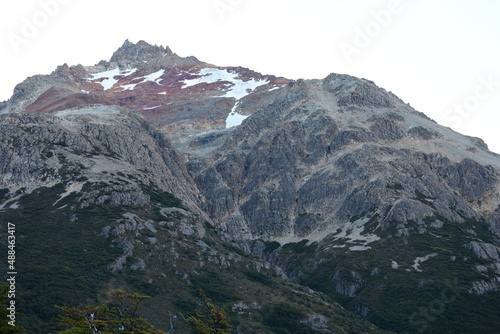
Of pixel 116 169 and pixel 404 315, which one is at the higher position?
pixel 116 169

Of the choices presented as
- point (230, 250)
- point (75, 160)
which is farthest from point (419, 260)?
point (75, 160)

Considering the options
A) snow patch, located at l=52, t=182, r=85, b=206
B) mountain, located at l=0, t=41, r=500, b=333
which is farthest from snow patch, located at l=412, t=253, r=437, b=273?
snow patch, located at l=52, t=182, r=85, b=206

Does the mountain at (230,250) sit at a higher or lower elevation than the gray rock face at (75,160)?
lower

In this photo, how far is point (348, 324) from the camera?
417ft

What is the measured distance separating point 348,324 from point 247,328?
2652 cm

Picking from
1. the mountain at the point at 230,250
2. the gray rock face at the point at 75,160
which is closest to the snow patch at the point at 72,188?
the mountain at the point at 230,250

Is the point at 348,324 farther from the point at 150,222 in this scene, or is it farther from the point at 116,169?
the point at 116,169

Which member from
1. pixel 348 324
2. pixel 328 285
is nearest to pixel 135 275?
pixel 348 324

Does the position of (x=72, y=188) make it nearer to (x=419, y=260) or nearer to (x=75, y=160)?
(x=75, y=160)

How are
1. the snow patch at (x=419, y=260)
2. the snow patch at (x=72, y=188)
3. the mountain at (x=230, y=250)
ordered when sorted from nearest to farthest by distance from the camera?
the mountain at (x=230, y=250) → the snow patch at (x=72, y=188) → the snow patch at (x=419, y=260)

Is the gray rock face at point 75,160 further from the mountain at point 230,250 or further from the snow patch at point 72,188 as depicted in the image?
the snow patch at point 72,188

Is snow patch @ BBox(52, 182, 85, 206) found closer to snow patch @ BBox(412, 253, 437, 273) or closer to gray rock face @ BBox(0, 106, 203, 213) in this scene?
gray rock face @ BBox(0, 106, 203, 213)

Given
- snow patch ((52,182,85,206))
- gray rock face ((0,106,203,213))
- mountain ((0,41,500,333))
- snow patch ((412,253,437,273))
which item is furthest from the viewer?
gray rock face ((0,106,203,213))

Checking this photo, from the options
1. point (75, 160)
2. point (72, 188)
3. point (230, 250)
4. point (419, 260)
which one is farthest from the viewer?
point (75, 160)
